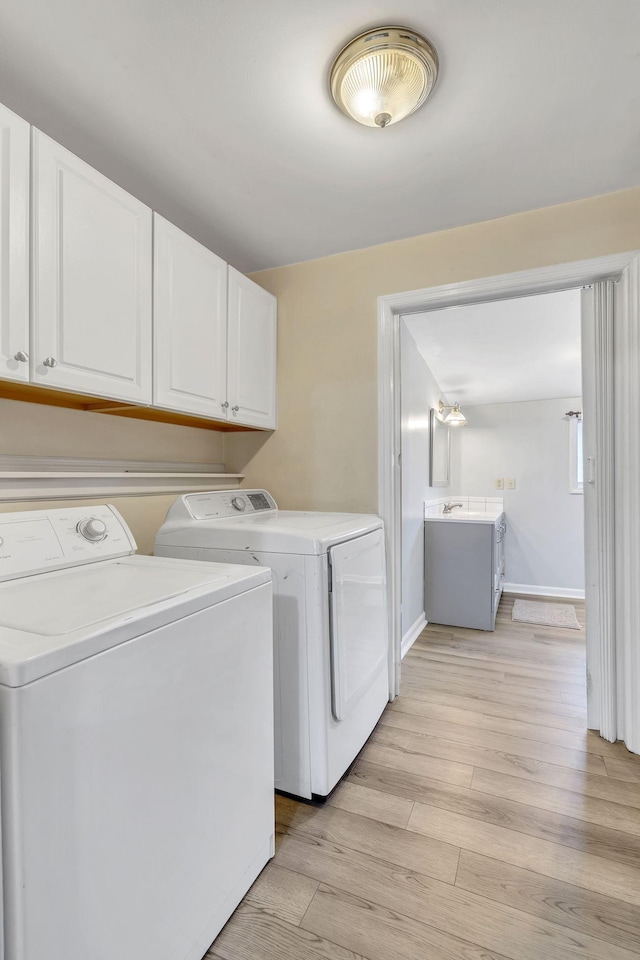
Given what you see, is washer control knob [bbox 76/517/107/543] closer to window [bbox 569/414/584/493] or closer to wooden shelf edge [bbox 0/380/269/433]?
wooden shelf edge [bbox 0/380/269/433]

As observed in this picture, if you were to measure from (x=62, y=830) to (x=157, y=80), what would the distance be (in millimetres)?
1804

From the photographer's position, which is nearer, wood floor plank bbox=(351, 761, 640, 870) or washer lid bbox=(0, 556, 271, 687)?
washer lid bbox=(0, 556, 271, 687)

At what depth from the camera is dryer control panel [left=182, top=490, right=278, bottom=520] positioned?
1.88m

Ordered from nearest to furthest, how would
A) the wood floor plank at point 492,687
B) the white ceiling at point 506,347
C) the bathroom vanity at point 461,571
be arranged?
the wood floor plank at point 492,687
the white ceiling at point 506,347
the bathroom vanity at point 461,571

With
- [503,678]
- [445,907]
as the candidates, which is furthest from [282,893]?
[503,678]

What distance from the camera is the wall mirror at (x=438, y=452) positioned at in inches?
156

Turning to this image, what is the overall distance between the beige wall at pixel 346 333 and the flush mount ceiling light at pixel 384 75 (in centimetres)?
84

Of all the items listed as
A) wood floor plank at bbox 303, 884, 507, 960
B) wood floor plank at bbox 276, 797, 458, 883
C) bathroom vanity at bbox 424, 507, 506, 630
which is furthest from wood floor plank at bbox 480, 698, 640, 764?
bathroom vanity at bbox 424, 507, 506, 630

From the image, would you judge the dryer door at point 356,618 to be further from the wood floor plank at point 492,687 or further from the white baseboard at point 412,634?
the white baseboard at point 412,634

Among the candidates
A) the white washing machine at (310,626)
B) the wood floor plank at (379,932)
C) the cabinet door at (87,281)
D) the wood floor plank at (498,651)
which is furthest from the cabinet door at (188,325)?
the wood floor plank at (498,651)

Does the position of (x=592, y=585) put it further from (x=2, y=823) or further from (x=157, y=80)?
(x=157, y=80)

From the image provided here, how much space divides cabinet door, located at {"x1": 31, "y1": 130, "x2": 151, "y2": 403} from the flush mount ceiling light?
2.58 ft

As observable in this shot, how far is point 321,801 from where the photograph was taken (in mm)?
1571

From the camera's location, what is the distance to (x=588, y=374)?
196 cm
